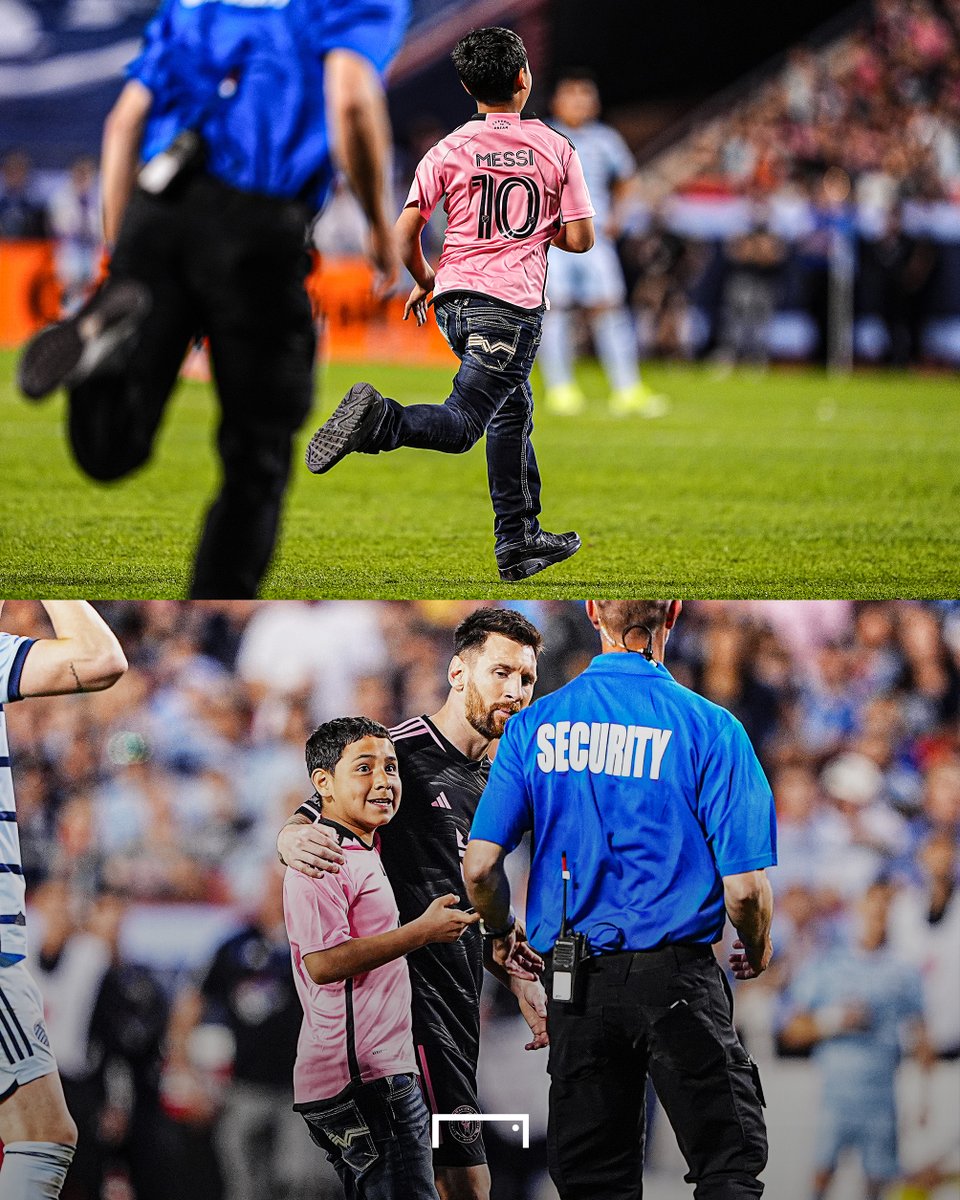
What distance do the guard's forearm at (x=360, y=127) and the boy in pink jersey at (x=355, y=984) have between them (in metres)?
1.69

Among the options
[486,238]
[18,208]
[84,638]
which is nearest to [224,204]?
[486,238]

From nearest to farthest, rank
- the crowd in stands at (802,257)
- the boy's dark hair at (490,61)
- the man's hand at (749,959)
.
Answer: the boy's dark hair at (490,61) < the man's hand at (749,959) < the crowd in stands at (802,257)

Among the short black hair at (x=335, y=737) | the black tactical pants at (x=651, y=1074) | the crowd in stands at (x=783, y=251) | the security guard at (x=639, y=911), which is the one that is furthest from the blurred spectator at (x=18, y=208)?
the black tactical pants at (x=651, y=1074)

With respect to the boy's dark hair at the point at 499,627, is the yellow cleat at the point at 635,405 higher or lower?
higher

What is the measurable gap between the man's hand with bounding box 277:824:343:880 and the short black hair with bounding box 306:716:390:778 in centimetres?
16

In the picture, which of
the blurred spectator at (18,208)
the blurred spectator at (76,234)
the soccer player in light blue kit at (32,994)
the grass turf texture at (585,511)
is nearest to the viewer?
the soccer player in light blue kit at (32,994)

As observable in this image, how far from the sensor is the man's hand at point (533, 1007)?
16.5 ft

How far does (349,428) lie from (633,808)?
3.78 ft

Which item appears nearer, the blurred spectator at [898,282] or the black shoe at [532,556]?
the black shoe at [532,556]

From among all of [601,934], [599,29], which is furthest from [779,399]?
[601,934]

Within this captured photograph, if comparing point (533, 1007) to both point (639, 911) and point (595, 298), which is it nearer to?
point (639, 911)

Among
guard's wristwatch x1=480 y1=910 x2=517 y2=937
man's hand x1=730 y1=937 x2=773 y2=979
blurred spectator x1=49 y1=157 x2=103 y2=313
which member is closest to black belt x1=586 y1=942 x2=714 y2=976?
man's hand x1=730 y1=937 x2=773 y2=979

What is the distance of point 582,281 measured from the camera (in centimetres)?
1108

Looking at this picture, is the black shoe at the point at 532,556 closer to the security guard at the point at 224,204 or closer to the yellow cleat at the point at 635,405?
the security guard at the point at 224,204
